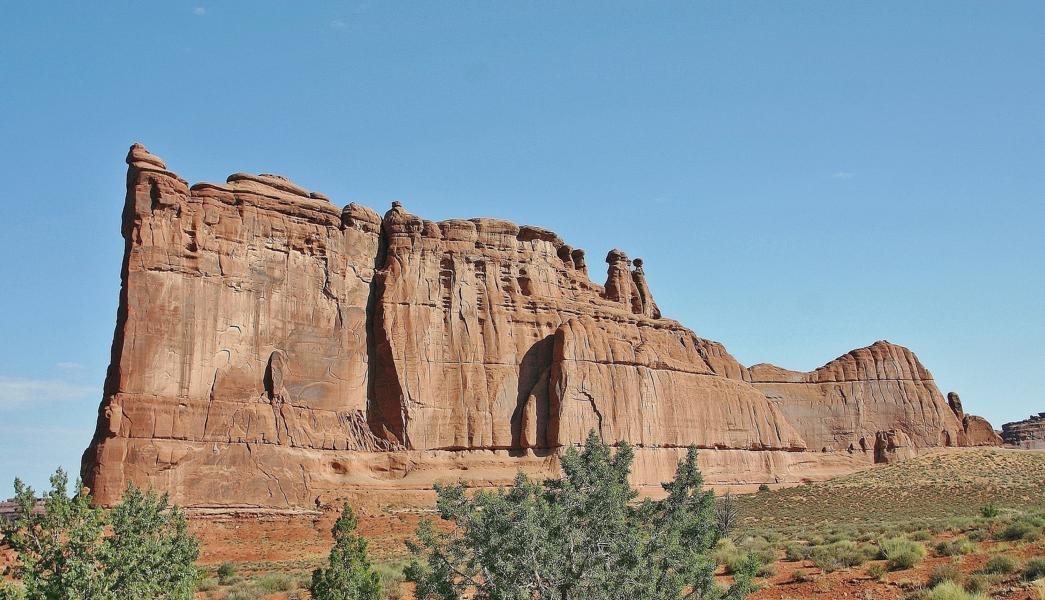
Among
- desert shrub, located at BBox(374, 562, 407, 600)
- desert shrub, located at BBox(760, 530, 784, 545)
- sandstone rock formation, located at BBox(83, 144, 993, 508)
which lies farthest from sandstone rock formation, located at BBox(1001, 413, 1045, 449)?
desert shrub, located at BBox(374, 562, 407, 600)

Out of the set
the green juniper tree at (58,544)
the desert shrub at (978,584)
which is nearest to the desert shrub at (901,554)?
the desert shrub at (978,584)

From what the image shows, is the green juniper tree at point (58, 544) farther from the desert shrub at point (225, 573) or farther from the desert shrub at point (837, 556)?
the desert shrub at point (225, 573)

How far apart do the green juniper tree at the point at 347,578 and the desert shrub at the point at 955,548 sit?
14301 millimetres

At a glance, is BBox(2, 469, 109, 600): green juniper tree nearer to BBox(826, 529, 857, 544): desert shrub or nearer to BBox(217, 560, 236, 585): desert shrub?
BBox(217, 560, 236, 585): desert shrub

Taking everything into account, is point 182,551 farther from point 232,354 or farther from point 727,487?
point 727,487

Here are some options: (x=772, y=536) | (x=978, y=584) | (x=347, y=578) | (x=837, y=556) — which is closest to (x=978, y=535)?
(x=837, y=556)

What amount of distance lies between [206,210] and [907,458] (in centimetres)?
5418

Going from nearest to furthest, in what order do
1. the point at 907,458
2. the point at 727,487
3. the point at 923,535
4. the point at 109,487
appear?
the point at 923,535, the point at 109,487, the point at 727,487, the point at 907,458

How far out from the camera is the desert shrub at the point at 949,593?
736 inches

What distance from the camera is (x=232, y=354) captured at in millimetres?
47656

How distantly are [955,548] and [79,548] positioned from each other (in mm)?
21191

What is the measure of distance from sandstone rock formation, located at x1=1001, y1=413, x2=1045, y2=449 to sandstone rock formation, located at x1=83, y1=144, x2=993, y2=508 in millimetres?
37758

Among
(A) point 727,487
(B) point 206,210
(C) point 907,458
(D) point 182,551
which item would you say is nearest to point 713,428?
(A) point 727,487

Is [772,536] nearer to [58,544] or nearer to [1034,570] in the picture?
[1034,570]
